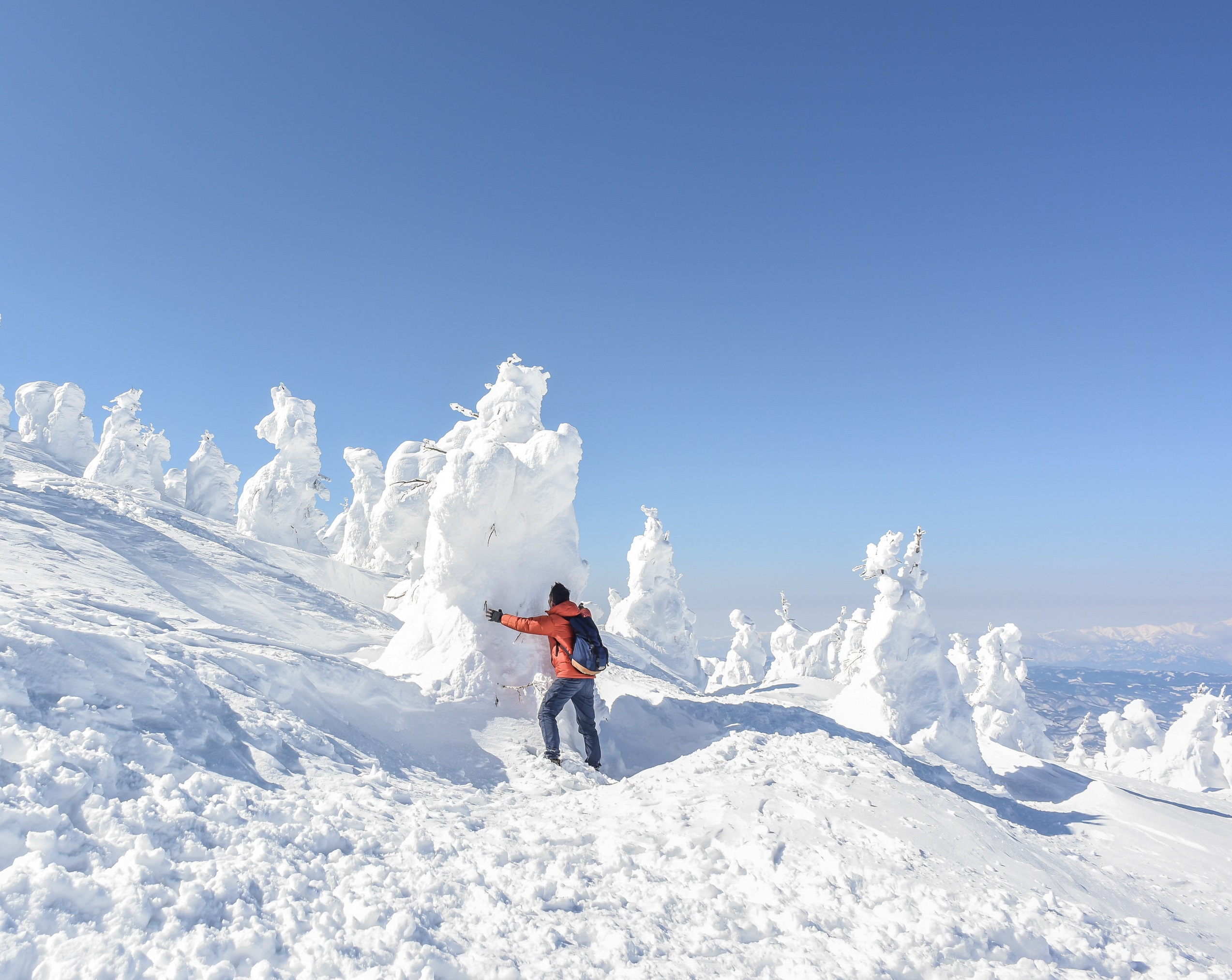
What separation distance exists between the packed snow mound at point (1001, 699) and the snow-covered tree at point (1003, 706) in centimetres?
3

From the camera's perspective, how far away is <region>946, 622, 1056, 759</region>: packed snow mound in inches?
1382

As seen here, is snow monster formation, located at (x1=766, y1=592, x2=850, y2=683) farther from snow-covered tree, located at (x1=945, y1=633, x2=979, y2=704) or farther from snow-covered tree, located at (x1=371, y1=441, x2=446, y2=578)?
snow-covered tree, located at (x1=371, y1=441, x2=446, y2=578)

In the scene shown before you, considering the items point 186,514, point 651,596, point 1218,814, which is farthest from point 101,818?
point 651,596

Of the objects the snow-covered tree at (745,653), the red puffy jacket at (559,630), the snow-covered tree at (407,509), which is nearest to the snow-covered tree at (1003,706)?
the snow-covered tree at (745,653)

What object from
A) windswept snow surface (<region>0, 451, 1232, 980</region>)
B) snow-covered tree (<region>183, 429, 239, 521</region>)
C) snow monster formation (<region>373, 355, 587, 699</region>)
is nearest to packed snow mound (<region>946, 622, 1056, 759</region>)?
windswept snow surface (<region>0, 451, 1232, 980</region>)

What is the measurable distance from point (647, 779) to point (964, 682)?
3899cm

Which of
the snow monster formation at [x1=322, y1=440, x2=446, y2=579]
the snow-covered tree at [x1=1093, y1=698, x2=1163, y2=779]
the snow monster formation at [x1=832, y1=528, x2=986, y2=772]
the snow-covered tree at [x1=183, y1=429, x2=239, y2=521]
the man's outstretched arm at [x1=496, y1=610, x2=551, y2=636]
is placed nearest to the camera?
the man's outstretched arm at [x1=496, y1=610, x2=551, y2=636]

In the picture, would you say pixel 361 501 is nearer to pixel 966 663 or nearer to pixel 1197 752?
pixel 966 663

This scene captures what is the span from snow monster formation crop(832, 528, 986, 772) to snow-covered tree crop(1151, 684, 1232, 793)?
24825 mm

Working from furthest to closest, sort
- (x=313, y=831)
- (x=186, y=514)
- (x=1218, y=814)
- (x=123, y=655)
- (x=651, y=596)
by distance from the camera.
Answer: (x=651, y=596) < (x=186, y=514) < (x=1218, y=814) < (x=123, y=655) < (x=313, y=831)

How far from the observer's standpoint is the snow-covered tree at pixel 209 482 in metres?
43.6

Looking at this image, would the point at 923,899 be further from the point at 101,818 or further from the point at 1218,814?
the point at 1218,814

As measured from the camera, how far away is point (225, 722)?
5320 millimetres

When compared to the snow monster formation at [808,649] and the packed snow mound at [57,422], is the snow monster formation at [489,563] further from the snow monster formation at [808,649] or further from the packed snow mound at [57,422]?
the packed snow mound at [57,422]
